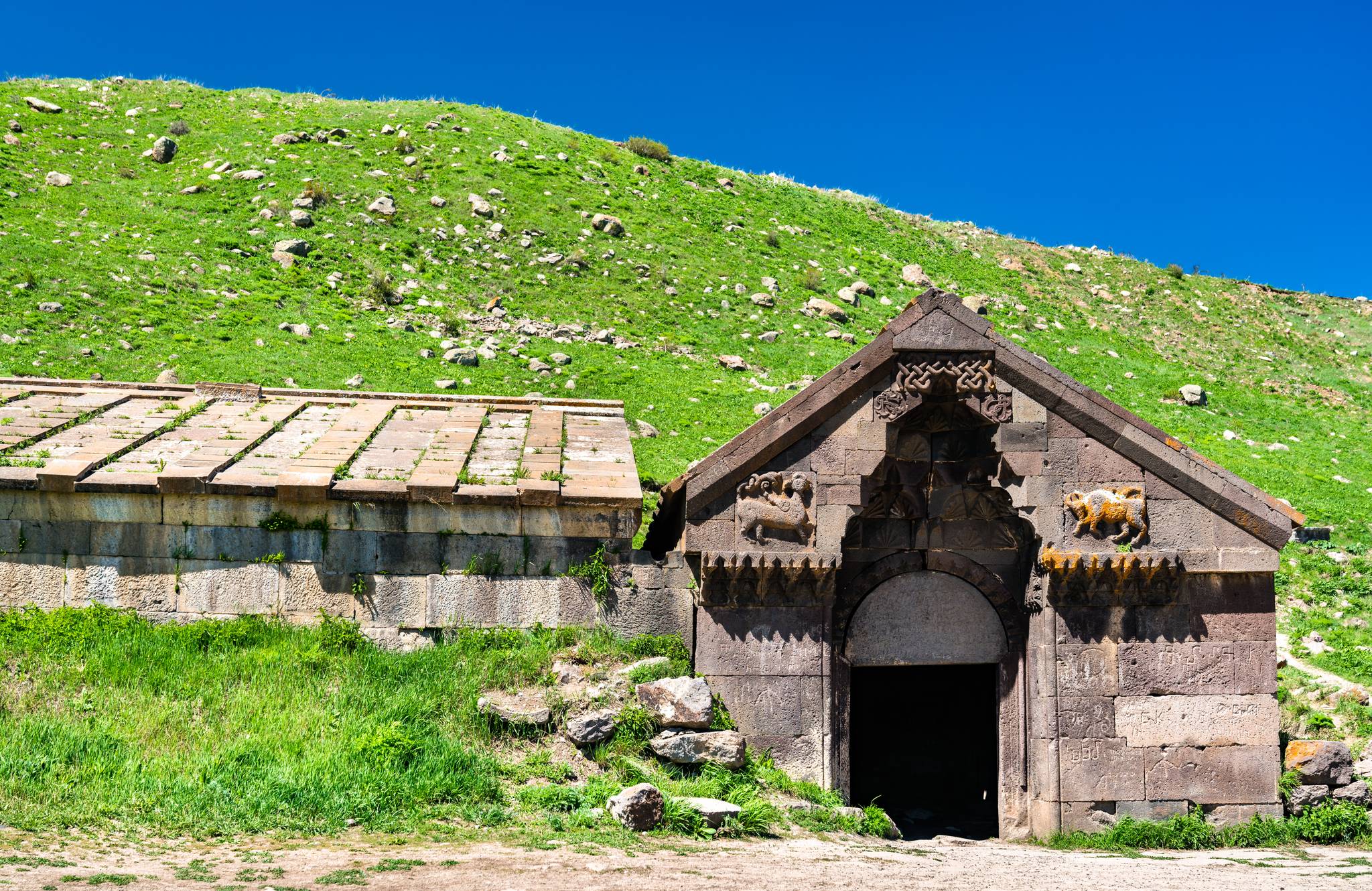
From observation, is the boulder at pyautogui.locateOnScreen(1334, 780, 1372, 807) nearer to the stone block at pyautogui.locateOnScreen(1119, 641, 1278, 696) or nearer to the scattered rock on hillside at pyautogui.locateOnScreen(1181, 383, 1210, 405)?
the stone block at pyautogui.locateOnScreen(1119, 641, 1278, 696)

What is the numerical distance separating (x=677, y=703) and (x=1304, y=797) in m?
6.39

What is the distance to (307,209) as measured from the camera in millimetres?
31859

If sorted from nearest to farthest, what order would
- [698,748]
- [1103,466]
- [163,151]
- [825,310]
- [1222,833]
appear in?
1. [698,748]
2. [1222,833]
3. [1103,466]
4. [825,310]
5. [163,151]

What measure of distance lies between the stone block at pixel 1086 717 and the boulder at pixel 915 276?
26.7m

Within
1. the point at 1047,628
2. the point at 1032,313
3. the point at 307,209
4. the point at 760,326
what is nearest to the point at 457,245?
the point at 307,209

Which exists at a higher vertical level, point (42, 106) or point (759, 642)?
point (42, 106)

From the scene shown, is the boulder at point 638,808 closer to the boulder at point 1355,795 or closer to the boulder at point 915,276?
the boulder at point 1355,795

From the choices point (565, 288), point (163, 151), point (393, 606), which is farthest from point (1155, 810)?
point (163, 151)

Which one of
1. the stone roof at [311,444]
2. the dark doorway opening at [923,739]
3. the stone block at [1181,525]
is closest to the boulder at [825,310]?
the dark doorway opening at [923,739]

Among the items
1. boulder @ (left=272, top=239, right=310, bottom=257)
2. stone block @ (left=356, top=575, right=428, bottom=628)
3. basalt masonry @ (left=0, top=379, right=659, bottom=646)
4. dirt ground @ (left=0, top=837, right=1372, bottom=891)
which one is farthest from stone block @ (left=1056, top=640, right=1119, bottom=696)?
boulder @ (left=272, top=239, right=310, bottom=257)

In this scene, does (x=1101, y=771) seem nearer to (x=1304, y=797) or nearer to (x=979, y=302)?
(x=1304, y=797)

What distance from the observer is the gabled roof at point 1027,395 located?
10.5 m

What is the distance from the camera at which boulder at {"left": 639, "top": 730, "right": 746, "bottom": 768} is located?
32.0 ft

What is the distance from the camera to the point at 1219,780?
34.7 ft
